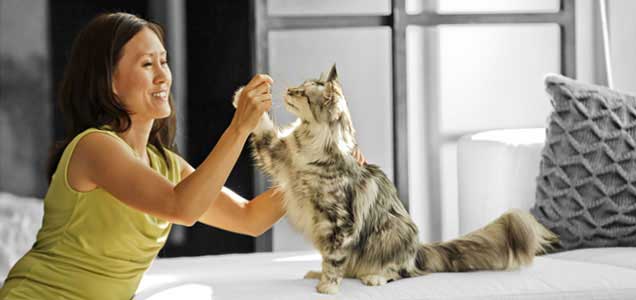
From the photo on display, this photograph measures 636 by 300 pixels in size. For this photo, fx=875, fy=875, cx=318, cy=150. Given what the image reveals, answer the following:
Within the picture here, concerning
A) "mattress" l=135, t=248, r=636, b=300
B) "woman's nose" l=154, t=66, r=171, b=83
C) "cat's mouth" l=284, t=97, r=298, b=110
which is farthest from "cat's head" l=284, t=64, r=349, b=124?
"mattress" l=135, t=248, r=636, b=300

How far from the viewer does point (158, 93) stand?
1709 mm

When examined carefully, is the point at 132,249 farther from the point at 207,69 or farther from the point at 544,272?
the point at 207,69

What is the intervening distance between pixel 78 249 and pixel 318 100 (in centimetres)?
55

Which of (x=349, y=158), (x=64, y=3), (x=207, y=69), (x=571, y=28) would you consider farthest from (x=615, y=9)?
(x=64, y=3)

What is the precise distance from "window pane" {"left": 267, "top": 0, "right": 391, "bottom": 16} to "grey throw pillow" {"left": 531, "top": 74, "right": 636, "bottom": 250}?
88 cm

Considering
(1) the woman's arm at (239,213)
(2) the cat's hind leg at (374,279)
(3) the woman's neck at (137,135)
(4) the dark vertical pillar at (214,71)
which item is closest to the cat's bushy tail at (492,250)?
(2) the cat's hind leg at (374,279)

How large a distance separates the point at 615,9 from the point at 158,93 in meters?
2.09

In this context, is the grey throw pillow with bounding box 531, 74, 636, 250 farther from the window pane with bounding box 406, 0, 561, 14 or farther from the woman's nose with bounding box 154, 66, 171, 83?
the woman's nose with bounding box 154, 66, 171, 83

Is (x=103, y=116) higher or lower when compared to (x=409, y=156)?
higher

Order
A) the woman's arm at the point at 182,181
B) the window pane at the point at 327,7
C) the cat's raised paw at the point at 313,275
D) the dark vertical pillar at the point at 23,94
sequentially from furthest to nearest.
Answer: the dark vertical pillar at the point at 23,94
the window pane at the point at 327,7
the cat's raised paw at the point at 313,275
the woman's arm at the point at 182,181

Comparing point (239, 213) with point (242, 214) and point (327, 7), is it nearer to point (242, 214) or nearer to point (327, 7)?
point (242, 214)

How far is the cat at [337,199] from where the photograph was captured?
1724mm

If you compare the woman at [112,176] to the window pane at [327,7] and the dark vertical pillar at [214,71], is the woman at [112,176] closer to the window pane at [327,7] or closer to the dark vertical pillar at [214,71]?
the window pane at [327,7]

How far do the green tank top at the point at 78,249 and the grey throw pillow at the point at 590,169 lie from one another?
119cm
